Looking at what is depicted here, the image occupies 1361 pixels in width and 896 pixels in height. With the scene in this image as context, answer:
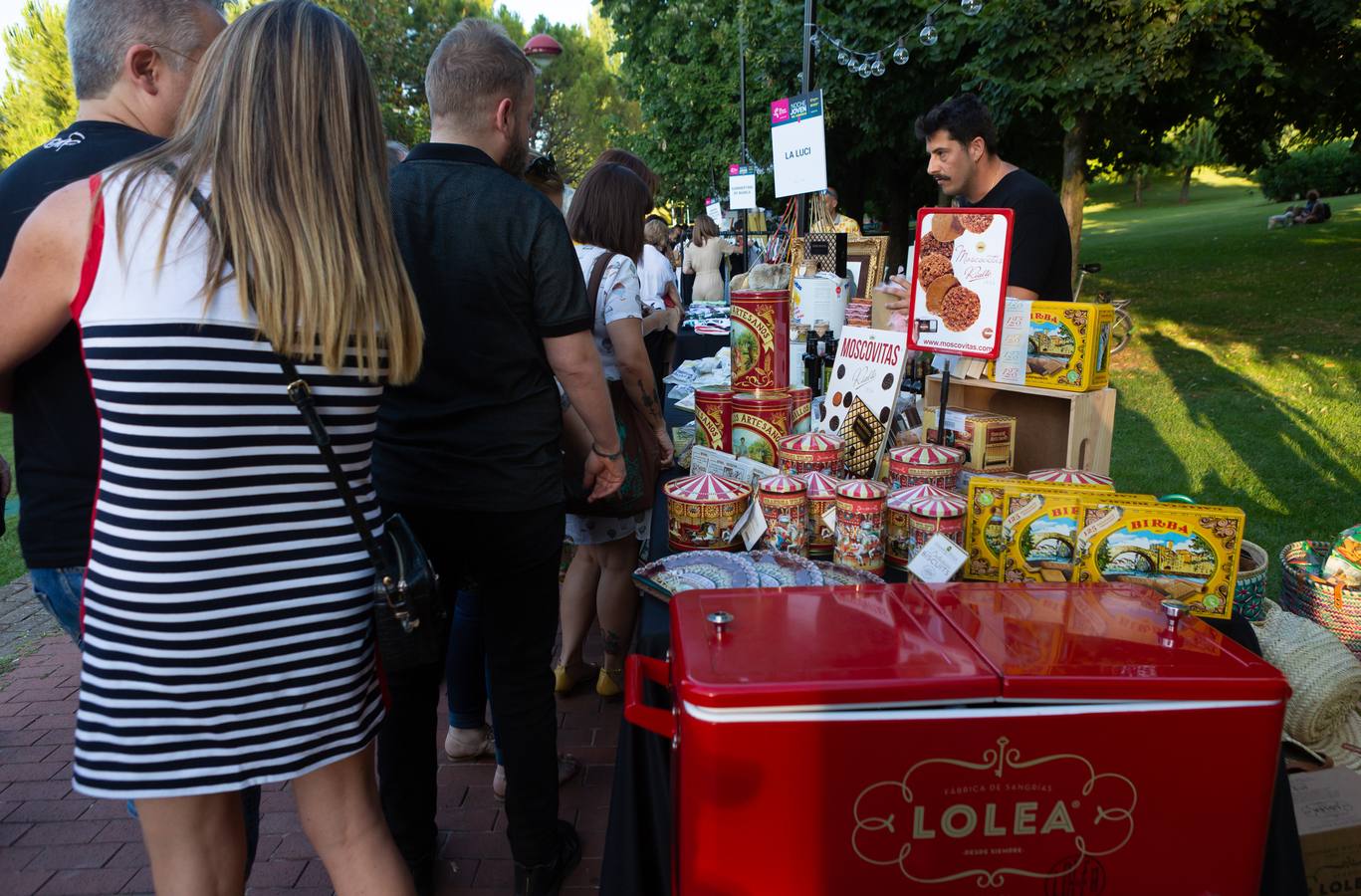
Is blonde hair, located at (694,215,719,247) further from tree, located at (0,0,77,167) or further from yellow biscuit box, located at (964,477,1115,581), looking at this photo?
tree, located at (0,0,77,167)

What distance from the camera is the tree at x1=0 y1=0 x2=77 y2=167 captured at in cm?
2500

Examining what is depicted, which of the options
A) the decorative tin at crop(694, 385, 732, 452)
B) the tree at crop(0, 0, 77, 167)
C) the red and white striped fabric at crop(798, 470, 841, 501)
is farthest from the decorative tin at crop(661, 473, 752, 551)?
the tree at crop(0, 0, 77, 167)

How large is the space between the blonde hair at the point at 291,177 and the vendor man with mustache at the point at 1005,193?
6.63 feet

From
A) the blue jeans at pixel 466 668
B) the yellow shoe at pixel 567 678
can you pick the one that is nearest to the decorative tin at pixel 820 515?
the blue jeans at pixel 466 668

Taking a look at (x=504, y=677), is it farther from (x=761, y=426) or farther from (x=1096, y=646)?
(x=1096, y=646)

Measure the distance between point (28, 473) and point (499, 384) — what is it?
2.72ft

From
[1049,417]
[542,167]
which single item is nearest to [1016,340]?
[1049,417]

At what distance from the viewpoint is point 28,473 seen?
1388 millimetres

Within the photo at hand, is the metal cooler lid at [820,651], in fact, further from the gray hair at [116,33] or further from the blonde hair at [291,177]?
the gray hair at [116,33]

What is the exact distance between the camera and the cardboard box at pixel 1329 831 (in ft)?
5.74

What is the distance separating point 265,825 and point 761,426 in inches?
75.5

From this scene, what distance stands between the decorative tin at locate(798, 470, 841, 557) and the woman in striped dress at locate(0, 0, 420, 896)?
1.03 metres

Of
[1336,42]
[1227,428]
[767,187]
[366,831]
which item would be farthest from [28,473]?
[767,187]

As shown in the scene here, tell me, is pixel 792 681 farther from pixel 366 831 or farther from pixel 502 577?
pixel 502 577
